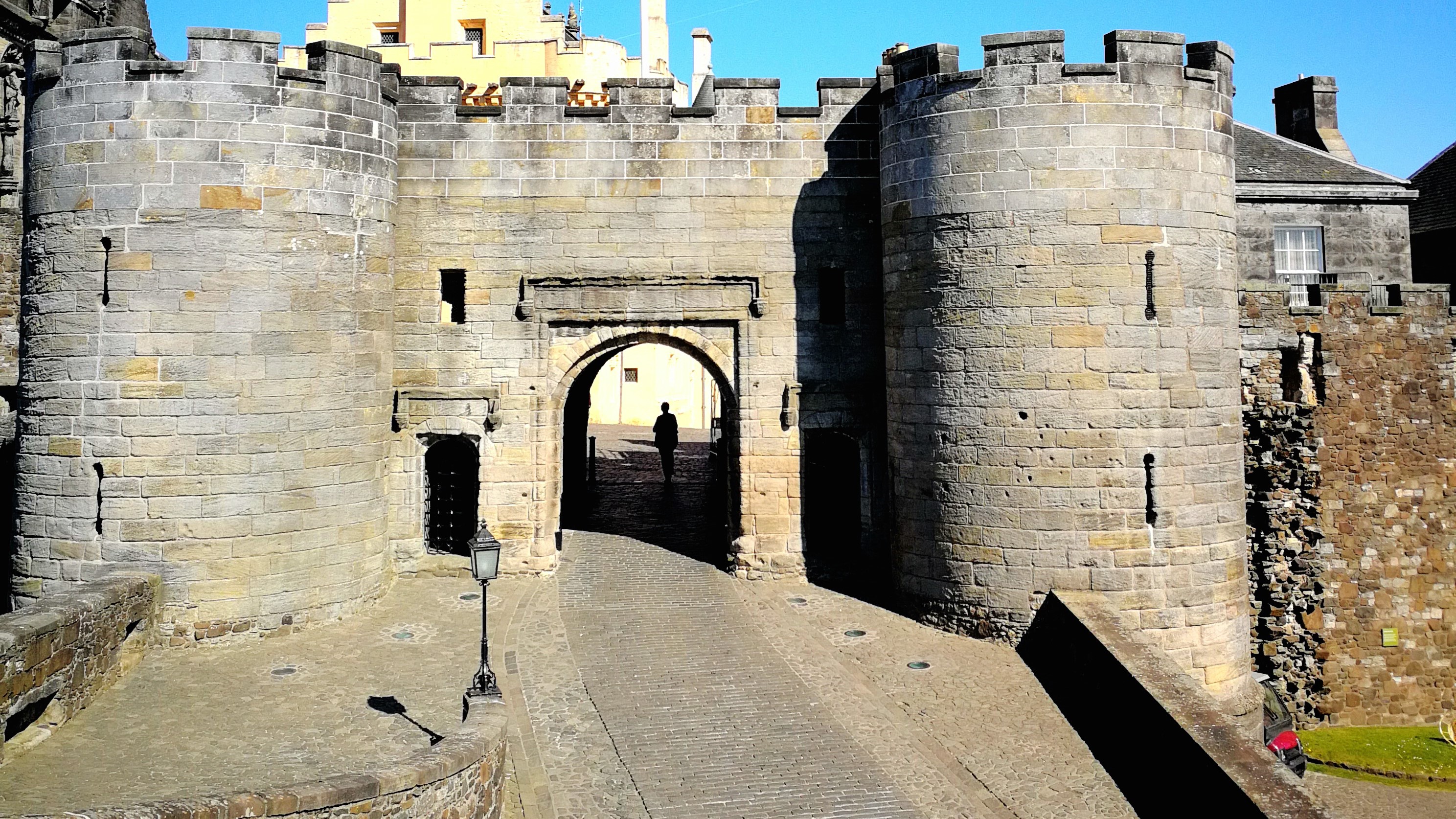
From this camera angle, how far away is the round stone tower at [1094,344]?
11.4 meters

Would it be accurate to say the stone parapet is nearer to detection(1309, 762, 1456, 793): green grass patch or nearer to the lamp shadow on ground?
detection(1309, 762, 1456, 793): green grass patch

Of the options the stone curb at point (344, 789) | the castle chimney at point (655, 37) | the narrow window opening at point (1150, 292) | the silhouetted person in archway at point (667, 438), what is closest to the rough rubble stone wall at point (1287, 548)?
the narrow window opening at point (1150, 292)

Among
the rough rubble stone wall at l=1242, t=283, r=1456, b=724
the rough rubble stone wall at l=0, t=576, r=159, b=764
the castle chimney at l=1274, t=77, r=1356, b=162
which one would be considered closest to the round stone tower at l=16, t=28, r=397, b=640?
the rough rubble stone wall at l=0, t=576, r=159, b=764

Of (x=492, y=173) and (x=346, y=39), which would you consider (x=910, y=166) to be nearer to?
(x=492, y=173)

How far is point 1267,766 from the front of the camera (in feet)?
24.9

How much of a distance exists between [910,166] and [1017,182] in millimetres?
1424

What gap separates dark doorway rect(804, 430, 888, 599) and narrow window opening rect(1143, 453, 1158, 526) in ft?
12.4

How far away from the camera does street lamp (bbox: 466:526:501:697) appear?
8.84m

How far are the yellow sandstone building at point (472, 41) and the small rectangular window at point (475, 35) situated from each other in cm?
2

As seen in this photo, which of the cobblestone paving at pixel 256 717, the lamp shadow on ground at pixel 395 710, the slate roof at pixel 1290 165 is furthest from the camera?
the slate roof at pixel 1290 165

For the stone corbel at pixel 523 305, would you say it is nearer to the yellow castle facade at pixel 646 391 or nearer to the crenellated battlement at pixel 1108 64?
the crenellated battlement at pixel 1108 64

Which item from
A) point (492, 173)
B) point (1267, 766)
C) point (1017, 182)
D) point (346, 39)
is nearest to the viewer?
point (1267, 766)

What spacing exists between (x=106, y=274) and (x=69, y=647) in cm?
448

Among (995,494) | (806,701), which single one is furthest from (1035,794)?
(995,494)
